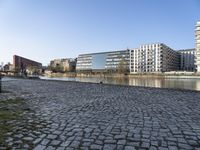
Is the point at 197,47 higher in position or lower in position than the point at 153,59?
higher

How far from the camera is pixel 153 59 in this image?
5989 inches

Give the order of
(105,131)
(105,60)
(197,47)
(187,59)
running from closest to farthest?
(105,131) < (197,47) < (187,59) < (105,60)

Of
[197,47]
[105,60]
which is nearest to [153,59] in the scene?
[105,60]

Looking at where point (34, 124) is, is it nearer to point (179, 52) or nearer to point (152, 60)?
point (152, 60)

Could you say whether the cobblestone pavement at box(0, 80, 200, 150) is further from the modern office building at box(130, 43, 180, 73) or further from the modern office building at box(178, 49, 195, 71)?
the modern office building at box(178, 49, 195, 71)

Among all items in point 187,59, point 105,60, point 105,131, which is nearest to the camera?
point 105,131

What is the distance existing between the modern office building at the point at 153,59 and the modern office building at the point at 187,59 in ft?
19.5

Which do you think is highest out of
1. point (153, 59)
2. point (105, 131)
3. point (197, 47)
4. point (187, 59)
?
point (197, 47)

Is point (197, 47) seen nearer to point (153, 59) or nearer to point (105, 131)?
point (153, 59)

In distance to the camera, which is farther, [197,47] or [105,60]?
[105,60]

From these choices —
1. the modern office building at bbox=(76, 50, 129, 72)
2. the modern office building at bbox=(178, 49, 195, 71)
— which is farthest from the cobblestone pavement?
the modern office building at bbox=(178, 49, 195, 71)

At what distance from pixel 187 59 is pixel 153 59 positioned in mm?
41596

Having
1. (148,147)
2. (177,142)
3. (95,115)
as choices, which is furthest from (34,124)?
(177,142)

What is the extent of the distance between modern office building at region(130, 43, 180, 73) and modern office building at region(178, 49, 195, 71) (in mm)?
5931
